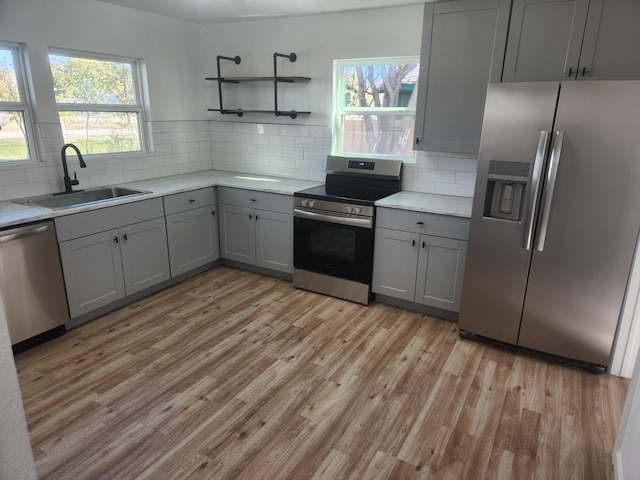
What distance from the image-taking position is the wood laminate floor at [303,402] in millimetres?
1887

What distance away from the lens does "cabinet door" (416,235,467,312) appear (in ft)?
9.88

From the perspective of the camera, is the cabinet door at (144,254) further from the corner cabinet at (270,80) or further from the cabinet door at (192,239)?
the corner cabinet at (270,80)

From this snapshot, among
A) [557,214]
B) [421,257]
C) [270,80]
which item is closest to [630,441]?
[557,214]

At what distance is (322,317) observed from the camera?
10.6ft

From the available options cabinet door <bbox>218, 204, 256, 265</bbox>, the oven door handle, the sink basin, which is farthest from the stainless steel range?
the sink basin

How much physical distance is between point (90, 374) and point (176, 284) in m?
1.37

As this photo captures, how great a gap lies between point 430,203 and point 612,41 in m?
1.43

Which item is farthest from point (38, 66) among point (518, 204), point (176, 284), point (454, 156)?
point (518, 204)

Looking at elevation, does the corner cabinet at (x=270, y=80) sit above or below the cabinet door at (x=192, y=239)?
above

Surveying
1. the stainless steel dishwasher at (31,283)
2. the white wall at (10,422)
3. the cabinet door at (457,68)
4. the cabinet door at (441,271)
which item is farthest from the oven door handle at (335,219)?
the white wall at (10,422)

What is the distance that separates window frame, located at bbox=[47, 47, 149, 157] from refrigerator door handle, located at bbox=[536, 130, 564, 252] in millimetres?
3417

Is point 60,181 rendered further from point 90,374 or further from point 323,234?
point 323,234

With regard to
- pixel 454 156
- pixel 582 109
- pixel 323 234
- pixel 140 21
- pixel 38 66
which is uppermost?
pixel 140 21

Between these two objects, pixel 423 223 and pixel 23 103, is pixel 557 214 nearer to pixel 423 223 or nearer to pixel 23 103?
pixel 423 223
